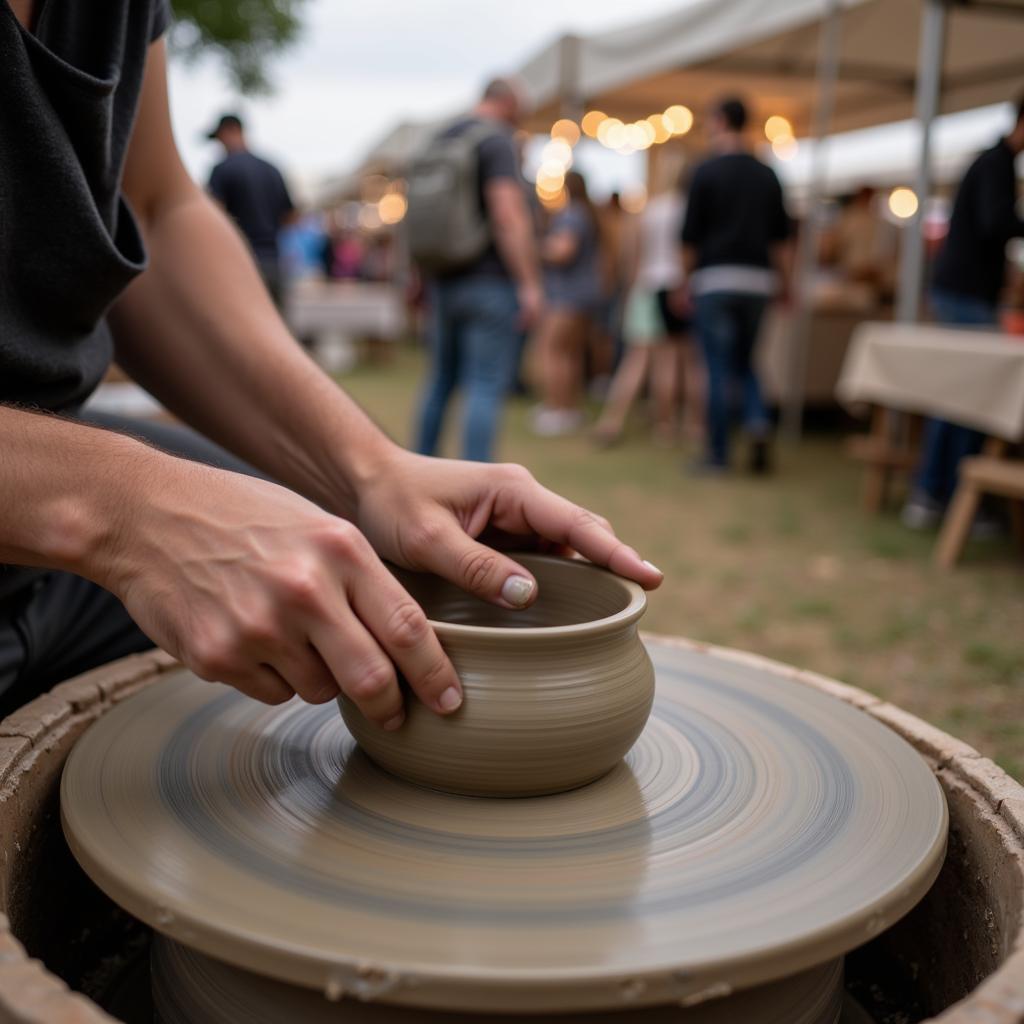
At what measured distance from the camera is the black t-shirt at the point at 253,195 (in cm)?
600

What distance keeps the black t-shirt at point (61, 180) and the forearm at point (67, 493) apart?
175 millimetres

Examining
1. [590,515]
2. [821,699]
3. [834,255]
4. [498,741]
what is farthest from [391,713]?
[834,255]

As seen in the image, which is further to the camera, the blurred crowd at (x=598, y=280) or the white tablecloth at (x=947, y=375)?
the blurred crowd at (x=598, y=280)

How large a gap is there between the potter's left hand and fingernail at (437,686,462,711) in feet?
0.55

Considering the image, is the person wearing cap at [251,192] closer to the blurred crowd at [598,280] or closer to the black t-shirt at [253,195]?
the black t-shirt at [253,195]

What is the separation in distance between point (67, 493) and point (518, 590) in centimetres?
36

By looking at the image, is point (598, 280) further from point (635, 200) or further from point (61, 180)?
point (61, 180)

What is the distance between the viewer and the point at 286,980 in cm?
60

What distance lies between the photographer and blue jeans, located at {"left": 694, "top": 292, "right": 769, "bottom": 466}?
4883mm

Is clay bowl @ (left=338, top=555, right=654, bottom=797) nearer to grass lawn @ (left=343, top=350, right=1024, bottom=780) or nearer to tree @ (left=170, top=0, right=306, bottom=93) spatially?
grass lawn @ (left=343, top=350, right=1024, bottom=780)

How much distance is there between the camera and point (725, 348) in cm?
495

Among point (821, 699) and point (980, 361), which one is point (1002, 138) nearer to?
point (980, 361)

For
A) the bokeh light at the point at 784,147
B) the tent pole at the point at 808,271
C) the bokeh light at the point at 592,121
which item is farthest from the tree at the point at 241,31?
the tent pole at the point at 808,271

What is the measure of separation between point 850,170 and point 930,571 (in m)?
11.4
